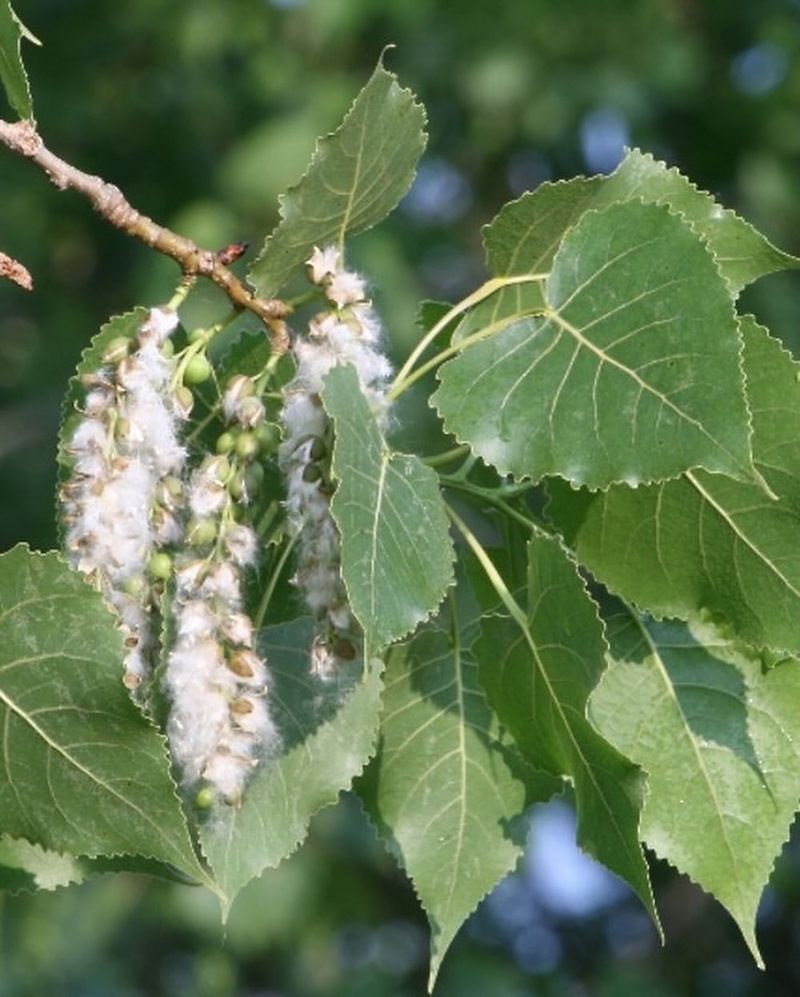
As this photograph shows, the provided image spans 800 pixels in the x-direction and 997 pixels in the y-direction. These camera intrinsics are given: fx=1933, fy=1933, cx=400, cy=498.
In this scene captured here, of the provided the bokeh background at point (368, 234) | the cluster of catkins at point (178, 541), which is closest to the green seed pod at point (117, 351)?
the cluster of catkins at point (178, 541)

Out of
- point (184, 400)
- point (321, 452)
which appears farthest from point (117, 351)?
point (321, 452)

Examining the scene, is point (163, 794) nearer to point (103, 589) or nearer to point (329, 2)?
point (103, 589)

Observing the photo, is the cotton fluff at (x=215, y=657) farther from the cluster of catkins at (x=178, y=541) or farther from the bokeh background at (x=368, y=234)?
the bokeh background at (x=368, y=234)

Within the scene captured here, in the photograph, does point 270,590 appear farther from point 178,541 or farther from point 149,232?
point 149,232

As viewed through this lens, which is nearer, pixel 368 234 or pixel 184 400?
pixel 184 400

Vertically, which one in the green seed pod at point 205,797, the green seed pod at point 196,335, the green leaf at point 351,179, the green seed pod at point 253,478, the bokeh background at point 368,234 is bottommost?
the green seed pod at point 205,797

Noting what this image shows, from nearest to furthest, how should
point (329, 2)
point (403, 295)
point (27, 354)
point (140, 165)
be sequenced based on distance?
point (403, 295)
point (329, 2)
point (27, 354)
point (140, 165)

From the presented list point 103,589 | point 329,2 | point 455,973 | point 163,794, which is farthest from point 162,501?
point 329,2
